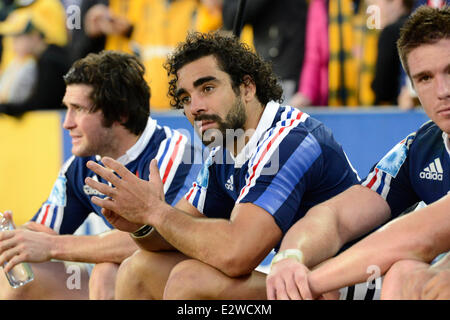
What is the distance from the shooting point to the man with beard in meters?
2.82

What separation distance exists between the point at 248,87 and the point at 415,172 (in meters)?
0.90

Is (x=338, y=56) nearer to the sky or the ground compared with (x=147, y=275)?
nearer to the sky

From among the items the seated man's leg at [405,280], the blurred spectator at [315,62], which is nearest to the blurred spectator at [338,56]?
the blurred spectator at [315,62]

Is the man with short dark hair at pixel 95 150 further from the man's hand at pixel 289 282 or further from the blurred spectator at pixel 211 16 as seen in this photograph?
the blurred spectator at pixel 211 16

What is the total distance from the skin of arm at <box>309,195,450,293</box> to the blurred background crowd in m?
2.53

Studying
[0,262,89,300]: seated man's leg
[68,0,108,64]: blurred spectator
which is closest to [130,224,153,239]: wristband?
[0,262,89,300]: seated man's leg

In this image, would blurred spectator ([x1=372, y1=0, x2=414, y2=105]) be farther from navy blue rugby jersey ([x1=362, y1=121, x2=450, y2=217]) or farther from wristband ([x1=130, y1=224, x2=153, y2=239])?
wristband ([x1=130, y1=224, x2=153, y2=239])

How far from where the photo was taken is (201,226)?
285 cm

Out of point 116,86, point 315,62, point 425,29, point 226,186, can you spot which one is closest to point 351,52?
point 315,62

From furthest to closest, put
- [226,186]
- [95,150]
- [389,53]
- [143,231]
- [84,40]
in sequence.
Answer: [84,40] → [389,53] → [95,150] → [226,186] → [143,231]

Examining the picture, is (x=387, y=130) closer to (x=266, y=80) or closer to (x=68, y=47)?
(x=266, y=80)

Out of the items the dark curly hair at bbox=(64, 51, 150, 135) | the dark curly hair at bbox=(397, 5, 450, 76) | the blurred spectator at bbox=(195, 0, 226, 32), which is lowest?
the dark curly hair at bbox=(64, 51, 150, 135)

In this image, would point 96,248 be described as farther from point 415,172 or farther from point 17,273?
point 415,172
